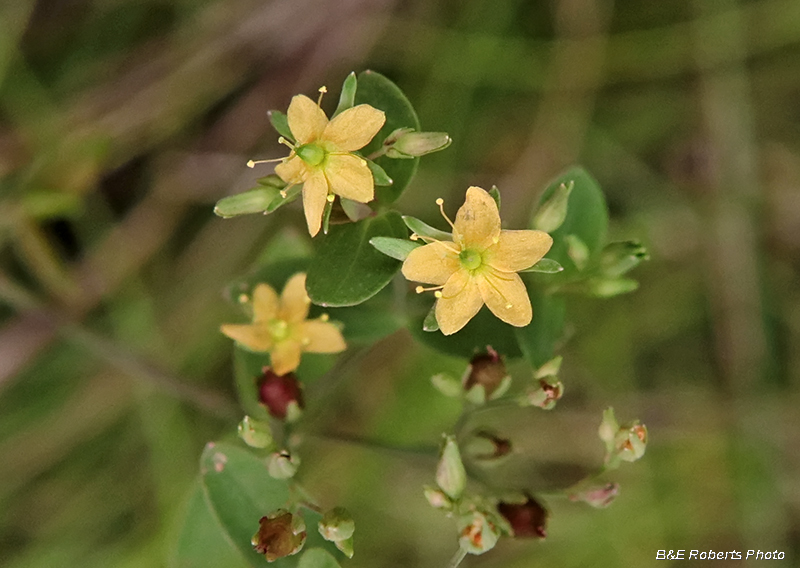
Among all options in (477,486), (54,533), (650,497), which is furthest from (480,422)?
(54,533)

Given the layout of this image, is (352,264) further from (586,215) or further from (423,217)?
(423,217)

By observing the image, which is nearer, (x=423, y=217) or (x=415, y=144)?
(x=415, y=144)

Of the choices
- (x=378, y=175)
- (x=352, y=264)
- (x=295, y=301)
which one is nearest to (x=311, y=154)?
(x=378, y=175)

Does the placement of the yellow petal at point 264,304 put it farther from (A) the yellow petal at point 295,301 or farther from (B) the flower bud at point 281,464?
(B) the flower bud at point 281,464

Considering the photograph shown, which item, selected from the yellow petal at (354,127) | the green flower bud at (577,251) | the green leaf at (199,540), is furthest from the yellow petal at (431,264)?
the green leaf at (199,540)

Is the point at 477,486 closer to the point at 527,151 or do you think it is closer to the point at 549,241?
the point at 549,241
